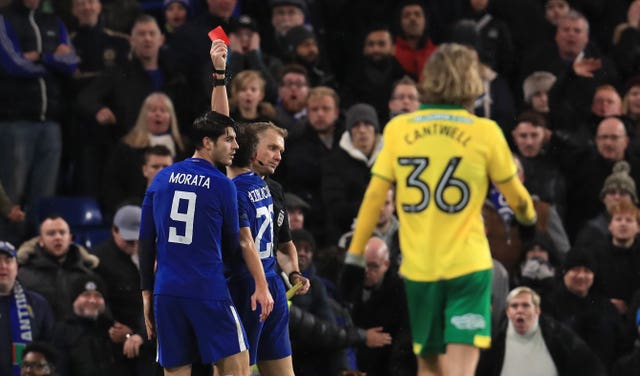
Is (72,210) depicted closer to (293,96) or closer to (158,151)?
(158,151)

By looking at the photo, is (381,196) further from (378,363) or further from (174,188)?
(378,363)

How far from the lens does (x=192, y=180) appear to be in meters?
9.16

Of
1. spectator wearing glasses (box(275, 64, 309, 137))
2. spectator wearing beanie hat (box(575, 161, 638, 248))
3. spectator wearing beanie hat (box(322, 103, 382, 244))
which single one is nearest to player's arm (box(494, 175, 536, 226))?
spectator wearing beanie hat (box(575, 161, 638, 248))

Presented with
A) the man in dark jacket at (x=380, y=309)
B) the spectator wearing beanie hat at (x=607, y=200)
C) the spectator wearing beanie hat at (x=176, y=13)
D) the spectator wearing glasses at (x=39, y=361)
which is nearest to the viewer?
the spectator wearing glasses at (x=39, y=361)

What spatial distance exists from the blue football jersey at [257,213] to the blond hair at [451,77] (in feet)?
4.00

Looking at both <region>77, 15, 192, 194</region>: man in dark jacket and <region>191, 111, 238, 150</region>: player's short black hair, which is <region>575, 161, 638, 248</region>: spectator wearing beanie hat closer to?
<region>77, 15, 192, 194</region>: man in dark jacket

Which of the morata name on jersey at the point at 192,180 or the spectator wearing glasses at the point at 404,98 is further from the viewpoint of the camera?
the spectator wearing glasses at the point at 404,98

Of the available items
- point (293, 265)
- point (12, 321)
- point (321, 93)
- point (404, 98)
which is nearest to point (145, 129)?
point (321, 93)

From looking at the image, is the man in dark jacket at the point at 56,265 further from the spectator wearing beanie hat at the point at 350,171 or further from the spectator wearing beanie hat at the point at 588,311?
the spectator wearing beanie hat at the point at 588,311

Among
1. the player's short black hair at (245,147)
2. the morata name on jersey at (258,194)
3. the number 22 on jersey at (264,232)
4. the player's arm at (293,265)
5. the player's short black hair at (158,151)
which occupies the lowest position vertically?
the player's arm at (293,265)

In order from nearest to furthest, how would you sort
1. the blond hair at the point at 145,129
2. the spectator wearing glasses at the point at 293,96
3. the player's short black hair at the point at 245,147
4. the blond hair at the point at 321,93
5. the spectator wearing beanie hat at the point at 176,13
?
1. the player's short black hair at the point at 245,147
2. the blond hair at the point at 145,129
3. the blond hair at the point at 321,93
4. the spectator wearing glasses at the point at 293,96
5. the spectator wearing beanie hat at the point at 176,13

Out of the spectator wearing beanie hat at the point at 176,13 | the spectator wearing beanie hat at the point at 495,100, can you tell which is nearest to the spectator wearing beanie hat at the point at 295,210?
the spectator wearing beanie hat at the point at 495,100

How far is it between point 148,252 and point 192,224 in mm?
358

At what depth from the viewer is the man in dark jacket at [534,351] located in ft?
41.3
